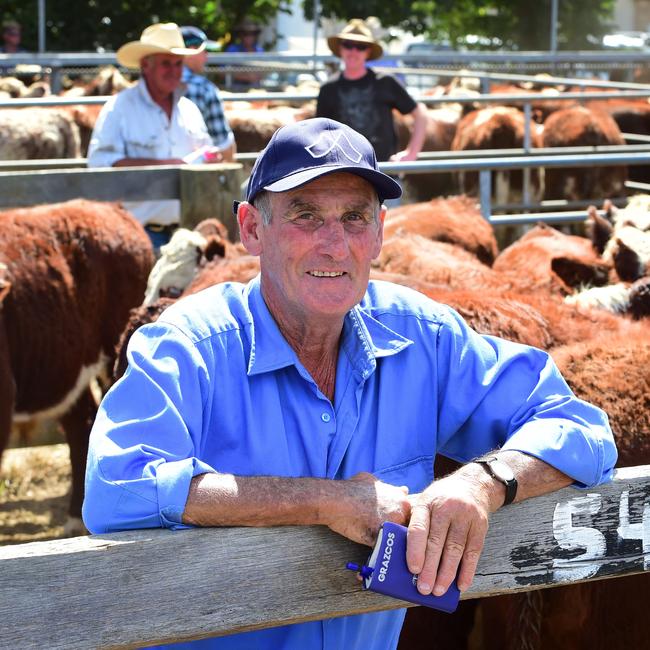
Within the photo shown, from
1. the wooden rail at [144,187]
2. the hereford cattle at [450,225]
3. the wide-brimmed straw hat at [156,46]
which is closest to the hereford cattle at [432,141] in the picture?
the hereford cattle at [450,225]

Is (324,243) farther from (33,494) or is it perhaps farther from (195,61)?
(195,61)

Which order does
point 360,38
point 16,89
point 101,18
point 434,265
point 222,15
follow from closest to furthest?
point 434,265, point 360,38, point 16,89, point 101,18, point 222,15

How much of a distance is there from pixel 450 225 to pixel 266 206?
14.5 feet

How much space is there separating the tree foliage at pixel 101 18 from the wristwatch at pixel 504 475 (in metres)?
23.2

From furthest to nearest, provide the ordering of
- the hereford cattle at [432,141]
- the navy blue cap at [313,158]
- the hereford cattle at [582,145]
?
the hereford cattle at [432,141], the hereford cattle at [582,145], the navy blue cap at [313,158]

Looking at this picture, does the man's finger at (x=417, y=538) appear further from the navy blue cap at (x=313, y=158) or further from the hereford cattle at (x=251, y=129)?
the hereford cattle at (x=251, y=129)

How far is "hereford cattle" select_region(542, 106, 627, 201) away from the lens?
11469 mm

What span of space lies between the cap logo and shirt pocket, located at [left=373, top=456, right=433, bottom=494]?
0.65 metres

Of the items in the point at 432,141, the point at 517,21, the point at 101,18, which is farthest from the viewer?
the point at 517,21

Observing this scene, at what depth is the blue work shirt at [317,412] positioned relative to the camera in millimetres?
1911

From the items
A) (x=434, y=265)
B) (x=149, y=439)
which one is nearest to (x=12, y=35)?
(x=434, y=265)

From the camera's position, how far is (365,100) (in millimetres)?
8242

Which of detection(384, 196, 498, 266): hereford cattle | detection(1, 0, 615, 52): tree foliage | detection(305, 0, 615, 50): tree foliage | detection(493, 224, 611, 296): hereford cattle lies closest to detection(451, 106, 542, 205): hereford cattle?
detection(384, 196, 498, 266): hereford cattle

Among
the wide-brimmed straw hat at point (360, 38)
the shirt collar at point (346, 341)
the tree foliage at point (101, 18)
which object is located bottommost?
the shirt collar at point (346, 341)
